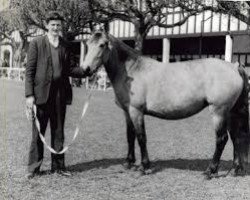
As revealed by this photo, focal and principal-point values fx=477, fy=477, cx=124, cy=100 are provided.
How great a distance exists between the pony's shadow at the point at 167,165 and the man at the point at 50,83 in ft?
2.22

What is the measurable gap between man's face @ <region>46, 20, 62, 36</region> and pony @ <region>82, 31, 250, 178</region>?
0.49 metres

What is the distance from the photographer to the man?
24.5ft

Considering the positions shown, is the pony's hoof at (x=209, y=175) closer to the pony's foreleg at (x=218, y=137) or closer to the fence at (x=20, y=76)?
the pony's foreleg at (x=218, y=137)

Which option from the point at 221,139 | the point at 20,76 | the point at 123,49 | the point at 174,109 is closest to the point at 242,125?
the point at 221,139

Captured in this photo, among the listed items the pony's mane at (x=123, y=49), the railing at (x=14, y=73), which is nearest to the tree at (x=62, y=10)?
the railing at (x=14, y=73)

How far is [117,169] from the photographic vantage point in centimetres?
816

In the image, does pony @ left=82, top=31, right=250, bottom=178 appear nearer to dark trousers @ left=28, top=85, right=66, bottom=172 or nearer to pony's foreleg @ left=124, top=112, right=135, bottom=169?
pony's foreleg @ left=124, top=112, right=135, bottom=169

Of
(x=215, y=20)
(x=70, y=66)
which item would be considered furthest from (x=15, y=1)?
(x=70, y=66)


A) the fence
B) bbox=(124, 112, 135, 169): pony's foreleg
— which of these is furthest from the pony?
the fence

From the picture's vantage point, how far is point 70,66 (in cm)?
785

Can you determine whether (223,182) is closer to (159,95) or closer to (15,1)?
(159,95)

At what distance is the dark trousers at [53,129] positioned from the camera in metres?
7.60

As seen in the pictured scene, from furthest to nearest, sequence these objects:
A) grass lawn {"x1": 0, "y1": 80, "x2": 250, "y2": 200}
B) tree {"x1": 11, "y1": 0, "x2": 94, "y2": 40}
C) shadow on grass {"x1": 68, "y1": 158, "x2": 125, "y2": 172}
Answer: tree {"x1": 11, "y1": 0, "x2": 94, "y2": 40}
shadow on grass {"x1": 68, "y1": 158, "x2": 125, "y2": 172}
grass lawn {"x1": 0, "y1": 80, "x2": 250, "y2": 200}

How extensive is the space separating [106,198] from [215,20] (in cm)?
3143
